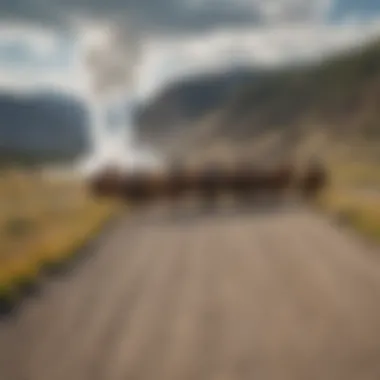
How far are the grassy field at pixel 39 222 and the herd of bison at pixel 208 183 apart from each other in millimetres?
2536

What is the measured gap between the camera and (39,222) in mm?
30828

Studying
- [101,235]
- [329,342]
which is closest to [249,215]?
[101,235]

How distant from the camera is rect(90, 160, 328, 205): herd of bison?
2021 inches

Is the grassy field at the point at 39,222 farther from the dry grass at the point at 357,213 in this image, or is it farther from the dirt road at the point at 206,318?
the dry grass at the point at 357,213

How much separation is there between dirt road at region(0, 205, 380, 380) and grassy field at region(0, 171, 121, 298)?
3.19 ft

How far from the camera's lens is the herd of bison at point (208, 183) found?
5134 cm

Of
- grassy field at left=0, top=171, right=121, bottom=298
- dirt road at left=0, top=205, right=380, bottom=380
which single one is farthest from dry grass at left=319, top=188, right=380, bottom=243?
grassy field at left=0, top=171, right=121, bottom=298

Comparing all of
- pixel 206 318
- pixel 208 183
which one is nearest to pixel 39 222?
pixel 206 318

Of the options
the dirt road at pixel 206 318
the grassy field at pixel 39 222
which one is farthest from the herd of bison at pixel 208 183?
the dirt road at pixel 206 318

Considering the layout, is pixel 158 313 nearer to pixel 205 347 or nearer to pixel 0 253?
pixel 205 347

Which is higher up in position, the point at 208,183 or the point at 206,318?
the point at 206,318

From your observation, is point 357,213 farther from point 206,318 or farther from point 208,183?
point 208,183

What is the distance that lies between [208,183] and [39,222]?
2344cm

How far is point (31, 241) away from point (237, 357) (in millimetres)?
15478
